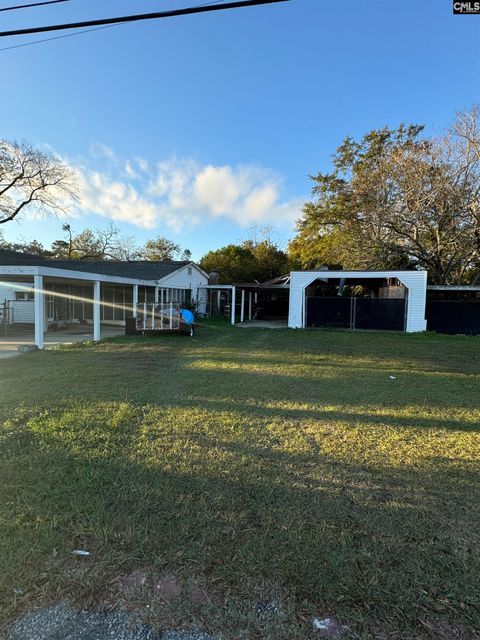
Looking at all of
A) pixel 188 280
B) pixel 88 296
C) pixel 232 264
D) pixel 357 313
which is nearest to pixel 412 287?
pixel 357 313

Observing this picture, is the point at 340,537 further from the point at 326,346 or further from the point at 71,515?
the point at 326,346

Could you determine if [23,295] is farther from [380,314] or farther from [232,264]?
[380,314]

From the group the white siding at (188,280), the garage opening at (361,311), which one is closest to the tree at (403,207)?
the garage opening at (361,311)

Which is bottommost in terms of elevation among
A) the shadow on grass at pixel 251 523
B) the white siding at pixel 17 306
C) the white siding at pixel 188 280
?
the shadow on grass at pixel 251 523

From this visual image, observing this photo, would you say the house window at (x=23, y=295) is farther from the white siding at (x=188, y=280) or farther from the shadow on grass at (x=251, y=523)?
the shadow on grass at (x=251, y=523)

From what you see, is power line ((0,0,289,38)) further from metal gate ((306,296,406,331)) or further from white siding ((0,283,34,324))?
white siding ((0,283,34,324))

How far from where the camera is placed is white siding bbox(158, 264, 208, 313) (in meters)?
18.8

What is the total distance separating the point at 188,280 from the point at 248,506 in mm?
20004

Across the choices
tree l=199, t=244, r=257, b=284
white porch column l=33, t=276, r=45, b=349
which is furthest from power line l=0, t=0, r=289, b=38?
tree l=199, t=244, r=257, b=284

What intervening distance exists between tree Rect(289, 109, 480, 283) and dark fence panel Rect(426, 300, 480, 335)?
4.25m

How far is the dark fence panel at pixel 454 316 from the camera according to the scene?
15.3 meters

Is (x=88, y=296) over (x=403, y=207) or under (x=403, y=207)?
under

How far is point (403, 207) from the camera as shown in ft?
61.1

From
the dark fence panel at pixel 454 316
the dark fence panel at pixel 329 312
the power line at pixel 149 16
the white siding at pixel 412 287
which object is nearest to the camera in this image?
the power line at pixel 149 16
